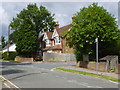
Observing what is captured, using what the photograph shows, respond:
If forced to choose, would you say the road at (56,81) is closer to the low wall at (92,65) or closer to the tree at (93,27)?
the low wall at (92,65)

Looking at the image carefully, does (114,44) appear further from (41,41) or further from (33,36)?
(41,41)

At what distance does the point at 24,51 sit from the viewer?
3947 cm

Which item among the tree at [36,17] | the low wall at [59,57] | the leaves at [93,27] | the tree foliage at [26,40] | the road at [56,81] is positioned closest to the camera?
the road at [56,81]

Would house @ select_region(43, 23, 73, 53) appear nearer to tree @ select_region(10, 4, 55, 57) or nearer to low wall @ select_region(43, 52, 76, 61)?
low wall @ select_region(43, 52, 76, 61)

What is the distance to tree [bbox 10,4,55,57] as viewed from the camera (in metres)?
39.3

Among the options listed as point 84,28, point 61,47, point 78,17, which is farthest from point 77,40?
point 61,47

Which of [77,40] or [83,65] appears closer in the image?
[77,40]

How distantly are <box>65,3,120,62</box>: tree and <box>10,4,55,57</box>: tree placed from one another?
22.3m

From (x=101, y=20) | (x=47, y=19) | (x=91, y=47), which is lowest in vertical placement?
(x=91, y=47)

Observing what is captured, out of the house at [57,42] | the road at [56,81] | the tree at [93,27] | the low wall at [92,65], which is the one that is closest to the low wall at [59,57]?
the house at [57,42]

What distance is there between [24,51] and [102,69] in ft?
87.5

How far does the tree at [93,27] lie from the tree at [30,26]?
22259mm

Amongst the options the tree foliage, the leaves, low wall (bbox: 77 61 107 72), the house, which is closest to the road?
low wall (bbox: 77 61 107 72)

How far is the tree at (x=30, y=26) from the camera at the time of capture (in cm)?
3929
